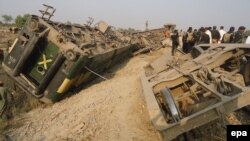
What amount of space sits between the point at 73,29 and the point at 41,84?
2.66m

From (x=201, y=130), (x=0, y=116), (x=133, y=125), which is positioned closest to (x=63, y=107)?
(x=0, y=116)

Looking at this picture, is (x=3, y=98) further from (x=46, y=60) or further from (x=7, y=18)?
(x=7, y=18)

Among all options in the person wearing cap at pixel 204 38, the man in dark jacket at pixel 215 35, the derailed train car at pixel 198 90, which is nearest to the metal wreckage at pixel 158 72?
the derailed train car at pixel 198 90

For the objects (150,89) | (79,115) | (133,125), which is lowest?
(79,115)

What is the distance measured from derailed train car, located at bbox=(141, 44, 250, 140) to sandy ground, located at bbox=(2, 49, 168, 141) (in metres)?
0.60

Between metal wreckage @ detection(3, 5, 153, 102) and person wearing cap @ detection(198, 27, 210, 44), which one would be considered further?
person wearing cap @ detection(198, 27, 210, 44)

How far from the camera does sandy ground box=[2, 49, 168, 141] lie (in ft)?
17.8

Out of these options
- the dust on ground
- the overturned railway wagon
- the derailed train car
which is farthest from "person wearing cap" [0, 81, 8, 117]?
the derailed train car

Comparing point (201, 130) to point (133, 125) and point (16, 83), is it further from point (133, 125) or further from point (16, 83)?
point (16, 83)

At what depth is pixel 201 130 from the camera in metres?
6.10

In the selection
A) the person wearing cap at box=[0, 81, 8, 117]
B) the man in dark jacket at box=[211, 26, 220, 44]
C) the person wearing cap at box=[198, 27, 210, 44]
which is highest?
the man in dark jacket at box=[211, 26, 220, 44]

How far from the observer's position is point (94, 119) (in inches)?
241

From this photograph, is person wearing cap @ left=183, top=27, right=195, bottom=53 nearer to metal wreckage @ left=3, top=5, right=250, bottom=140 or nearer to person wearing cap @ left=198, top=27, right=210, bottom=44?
person wearing cap @ left=198, top=27, right=210, bottom=44

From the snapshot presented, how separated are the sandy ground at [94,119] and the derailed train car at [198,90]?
599 mm
